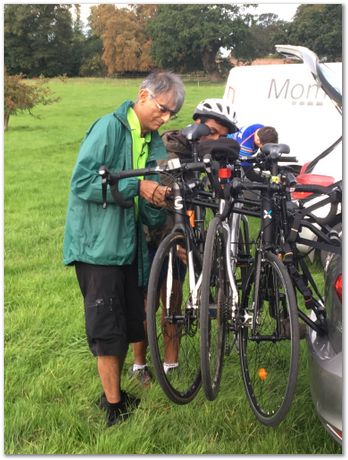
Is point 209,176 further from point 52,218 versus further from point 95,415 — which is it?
point 52,218

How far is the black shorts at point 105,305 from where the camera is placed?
3.14 metres

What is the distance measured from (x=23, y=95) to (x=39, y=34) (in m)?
14.6

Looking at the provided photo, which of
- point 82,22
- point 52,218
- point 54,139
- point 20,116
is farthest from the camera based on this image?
point 20,116

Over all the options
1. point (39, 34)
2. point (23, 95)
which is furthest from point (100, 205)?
point (23, 95)

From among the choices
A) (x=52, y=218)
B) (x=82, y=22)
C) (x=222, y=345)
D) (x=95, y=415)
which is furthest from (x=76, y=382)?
(x=52, y=218)

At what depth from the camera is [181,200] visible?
3002 millimetres

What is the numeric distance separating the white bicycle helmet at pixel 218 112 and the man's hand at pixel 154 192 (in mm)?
894

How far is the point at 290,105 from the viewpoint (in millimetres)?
9398

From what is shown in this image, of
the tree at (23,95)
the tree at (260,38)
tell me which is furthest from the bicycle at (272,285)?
the tree at (23,95)

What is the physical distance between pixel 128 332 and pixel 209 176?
42.9 inches

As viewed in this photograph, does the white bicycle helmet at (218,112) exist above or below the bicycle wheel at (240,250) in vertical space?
above

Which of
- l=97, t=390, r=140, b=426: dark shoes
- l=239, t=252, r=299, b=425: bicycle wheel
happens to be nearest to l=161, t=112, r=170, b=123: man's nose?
l=239, t=252, r=299, b=425: bicycle wheel

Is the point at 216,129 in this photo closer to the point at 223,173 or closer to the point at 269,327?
the point at 223,173

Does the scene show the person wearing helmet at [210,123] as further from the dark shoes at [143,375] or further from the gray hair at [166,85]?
the dark shoes at [143,375]
